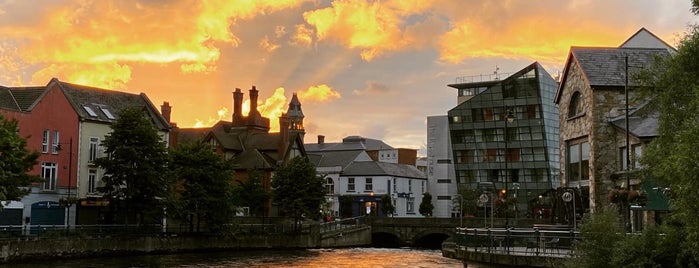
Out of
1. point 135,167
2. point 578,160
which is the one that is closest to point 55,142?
point 135,167

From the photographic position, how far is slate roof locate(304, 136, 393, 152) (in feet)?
461

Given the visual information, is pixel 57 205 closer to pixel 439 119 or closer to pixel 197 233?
pixel 197 233

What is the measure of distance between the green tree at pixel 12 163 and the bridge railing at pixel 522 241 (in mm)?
26790

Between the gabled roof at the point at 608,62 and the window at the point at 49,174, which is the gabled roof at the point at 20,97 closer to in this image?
the window at the point at 49,174

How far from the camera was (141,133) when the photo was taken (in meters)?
57.2

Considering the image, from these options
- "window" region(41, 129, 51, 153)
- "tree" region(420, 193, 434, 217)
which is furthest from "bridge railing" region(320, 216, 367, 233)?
"window" region(41, 129, 51, 153)

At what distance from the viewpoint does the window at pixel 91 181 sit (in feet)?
211

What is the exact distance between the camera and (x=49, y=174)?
60969mm

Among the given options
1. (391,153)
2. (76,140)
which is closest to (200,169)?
(76,140)

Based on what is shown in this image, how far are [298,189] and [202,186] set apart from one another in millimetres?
13638

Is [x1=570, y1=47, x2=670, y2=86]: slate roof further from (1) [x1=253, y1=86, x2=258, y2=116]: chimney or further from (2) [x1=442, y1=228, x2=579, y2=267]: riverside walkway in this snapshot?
(1) [x1=253, y1=86, x2=258, y2=116]: chimney

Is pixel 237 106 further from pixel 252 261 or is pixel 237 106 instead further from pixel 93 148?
pixel 252 261

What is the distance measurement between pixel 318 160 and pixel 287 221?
33.6 meters

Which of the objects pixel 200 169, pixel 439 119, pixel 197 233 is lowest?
pixel 197 233
